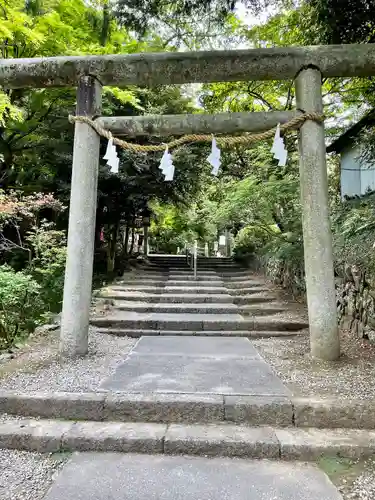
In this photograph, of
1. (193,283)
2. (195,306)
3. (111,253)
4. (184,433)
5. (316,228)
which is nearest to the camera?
(184,433)

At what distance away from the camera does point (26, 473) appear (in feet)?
6.66

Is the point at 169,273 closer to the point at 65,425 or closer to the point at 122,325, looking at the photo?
the point at 122,325

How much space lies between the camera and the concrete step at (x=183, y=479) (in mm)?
1821

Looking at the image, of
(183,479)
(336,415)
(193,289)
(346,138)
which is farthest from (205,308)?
(346,138)

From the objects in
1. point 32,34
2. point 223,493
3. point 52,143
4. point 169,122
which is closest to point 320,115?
point 169,122

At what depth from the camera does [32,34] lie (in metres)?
5.26

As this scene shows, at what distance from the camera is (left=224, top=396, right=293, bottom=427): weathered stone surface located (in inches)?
96.7

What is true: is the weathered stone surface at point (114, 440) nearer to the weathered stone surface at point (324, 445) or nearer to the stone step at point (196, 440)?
the stone step at point (196, 440)

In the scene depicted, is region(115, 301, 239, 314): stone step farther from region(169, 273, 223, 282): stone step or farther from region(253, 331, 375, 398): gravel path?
region(169, 273, 223, 282): stone step

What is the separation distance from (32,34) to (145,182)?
12.4 feet

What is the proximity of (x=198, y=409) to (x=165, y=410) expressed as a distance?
241 millimetres

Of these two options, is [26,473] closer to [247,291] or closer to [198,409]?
[198,409]

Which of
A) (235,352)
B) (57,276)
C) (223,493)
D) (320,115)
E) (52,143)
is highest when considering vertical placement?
(52,143)

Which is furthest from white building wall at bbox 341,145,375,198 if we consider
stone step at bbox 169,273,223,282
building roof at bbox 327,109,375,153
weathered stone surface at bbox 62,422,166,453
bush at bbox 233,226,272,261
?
weathered stone surface at bbox 62,422,166,453
